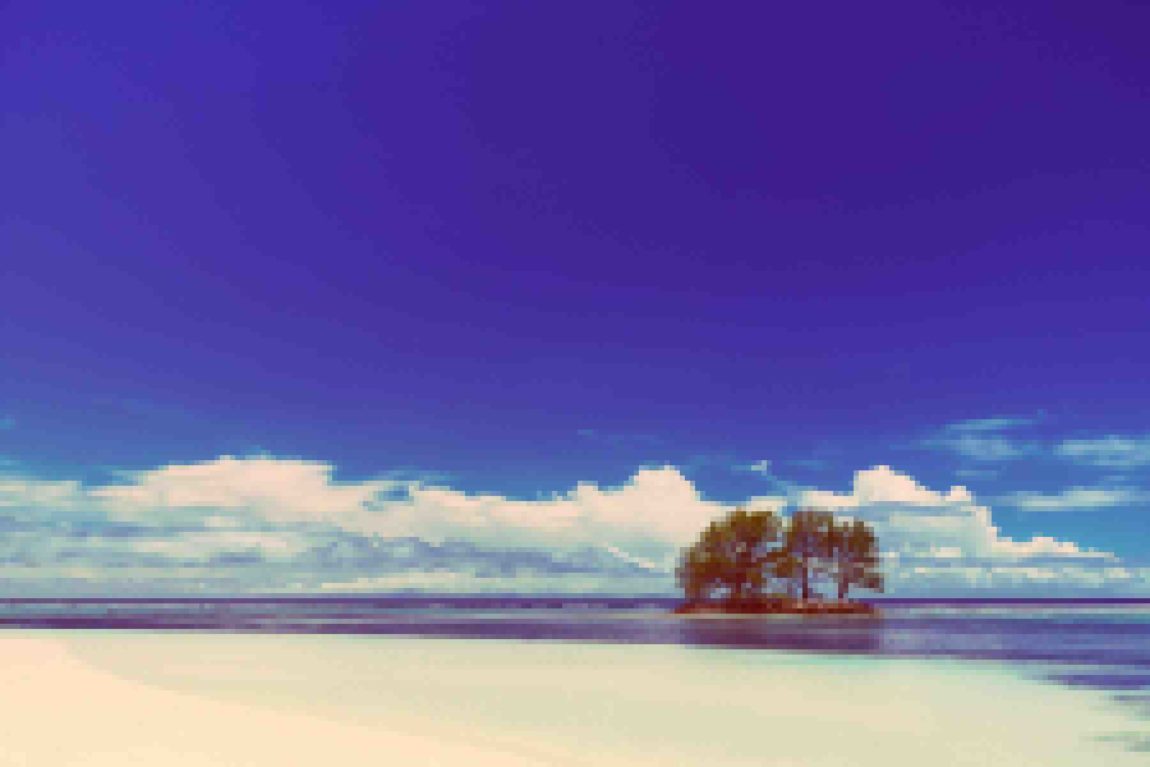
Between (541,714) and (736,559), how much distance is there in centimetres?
7639

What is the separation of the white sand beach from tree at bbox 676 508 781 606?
6064cm

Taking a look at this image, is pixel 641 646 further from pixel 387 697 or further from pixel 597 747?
pixel 597 747

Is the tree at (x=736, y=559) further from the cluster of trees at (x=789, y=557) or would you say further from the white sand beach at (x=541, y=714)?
the white sand beach at (x=541, y=714)

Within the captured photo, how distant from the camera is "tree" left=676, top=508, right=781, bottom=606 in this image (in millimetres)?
93688

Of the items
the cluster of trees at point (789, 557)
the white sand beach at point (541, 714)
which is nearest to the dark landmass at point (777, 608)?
the cluster of trees at point (789, 557)

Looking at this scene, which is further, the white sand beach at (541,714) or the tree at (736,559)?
the tree at (736,559)

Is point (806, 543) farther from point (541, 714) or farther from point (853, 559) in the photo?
point (541, 714)

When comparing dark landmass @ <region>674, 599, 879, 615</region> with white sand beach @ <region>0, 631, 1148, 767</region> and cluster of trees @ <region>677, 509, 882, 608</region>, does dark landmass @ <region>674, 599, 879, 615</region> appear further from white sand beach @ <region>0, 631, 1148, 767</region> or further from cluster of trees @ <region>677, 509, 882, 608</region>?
white sand beach @ <region>0, 631, 1148, 767</region>

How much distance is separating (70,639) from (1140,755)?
42017 millimetres

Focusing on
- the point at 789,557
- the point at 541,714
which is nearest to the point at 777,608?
the point at 789,557

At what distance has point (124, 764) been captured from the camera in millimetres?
13219

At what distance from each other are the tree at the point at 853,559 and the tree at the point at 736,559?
16.8 ft

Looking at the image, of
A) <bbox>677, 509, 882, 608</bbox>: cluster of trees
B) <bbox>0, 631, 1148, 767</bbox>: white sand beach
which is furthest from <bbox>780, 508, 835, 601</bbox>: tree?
<bbox>0, 631, 1148, 767</bbox>: white sand beach

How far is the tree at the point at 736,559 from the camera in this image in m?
93.7
